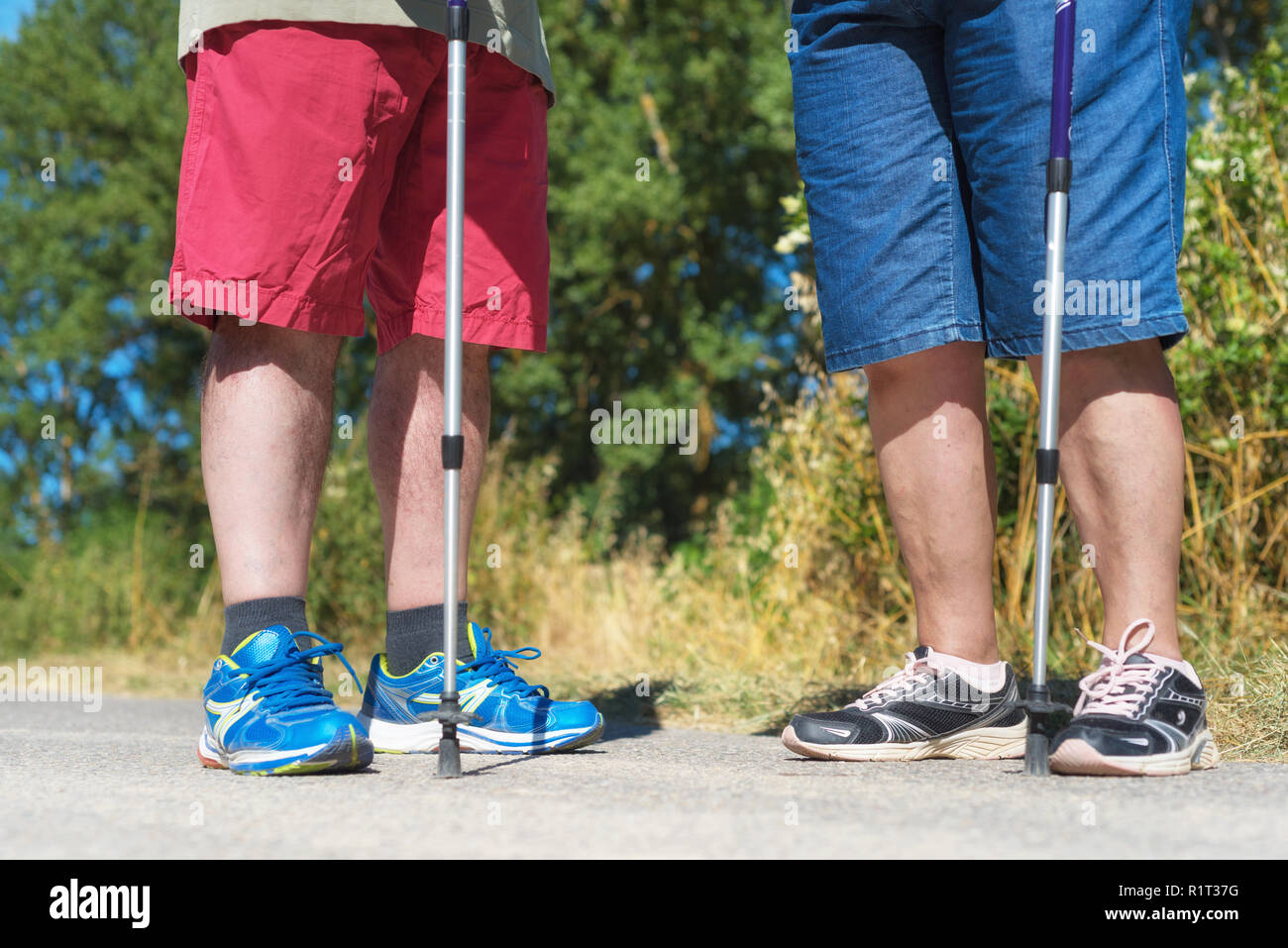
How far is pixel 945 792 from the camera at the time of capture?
1.78 metres

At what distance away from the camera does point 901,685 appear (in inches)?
91.9

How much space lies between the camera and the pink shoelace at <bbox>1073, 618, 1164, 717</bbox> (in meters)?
2.02

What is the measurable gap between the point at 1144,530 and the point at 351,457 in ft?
15.5

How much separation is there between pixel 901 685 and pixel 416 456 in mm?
1027

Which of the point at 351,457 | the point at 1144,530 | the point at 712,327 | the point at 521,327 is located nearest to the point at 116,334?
the point at 712,327

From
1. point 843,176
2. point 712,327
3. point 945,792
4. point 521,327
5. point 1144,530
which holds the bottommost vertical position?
point 945,792

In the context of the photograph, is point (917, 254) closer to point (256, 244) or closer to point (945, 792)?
point (945, 792)

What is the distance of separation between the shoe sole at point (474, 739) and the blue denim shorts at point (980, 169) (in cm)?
90

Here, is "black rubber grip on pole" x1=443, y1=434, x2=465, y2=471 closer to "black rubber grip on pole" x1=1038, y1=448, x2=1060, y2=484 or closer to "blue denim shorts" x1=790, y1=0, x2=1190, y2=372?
"blue denim shorts" x1=790, y1=0, x2=1190, y2=372

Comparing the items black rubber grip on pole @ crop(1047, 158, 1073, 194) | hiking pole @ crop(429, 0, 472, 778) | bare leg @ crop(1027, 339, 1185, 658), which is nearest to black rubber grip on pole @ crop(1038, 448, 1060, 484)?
bare leg @ crop(1027, 339, 1185, 658)

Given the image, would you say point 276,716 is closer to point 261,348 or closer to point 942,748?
point 261,348

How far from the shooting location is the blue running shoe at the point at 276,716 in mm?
1986

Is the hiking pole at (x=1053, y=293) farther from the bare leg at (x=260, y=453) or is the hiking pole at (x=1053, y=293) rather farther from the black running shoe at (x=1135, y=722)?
the bare leg at (x=260, y=453)

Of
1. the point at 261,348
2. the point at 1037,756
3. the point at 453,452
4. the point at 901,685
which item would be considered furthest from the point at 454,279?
the point at 1037,756
